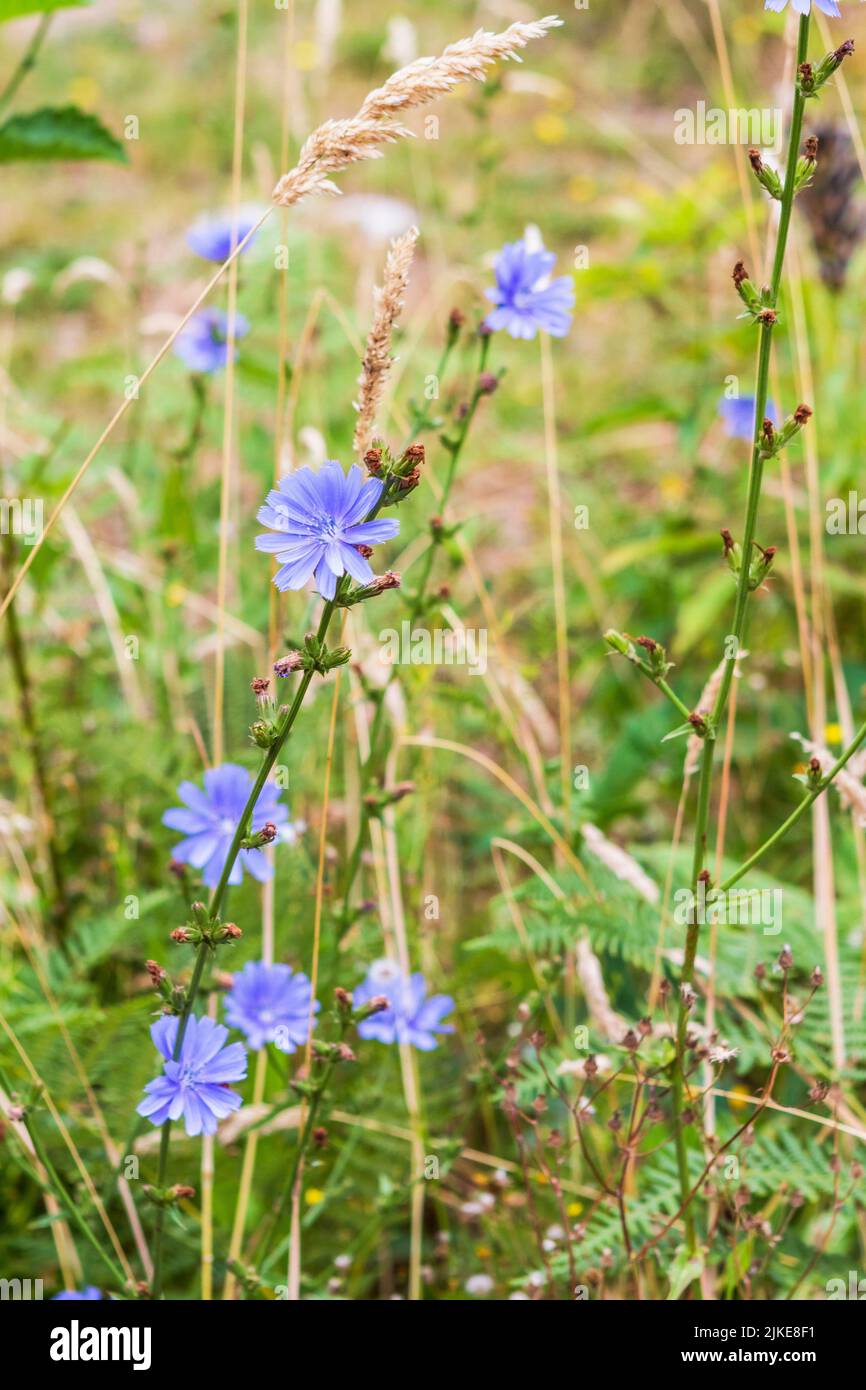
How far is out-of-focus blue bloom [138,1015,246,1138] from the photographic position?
48.2 inches

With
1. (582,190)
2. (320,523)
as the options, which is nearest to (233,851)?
(320,523)

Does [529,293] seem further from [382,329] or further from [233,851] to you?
[233,851]

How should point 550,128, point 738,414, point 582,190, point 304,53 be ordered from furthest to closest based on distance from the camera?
point 304,53 → point 550,128 → point 582,190 → point 738,414

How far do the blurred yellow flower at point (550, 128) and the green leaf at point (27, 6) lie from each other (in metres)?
3.51

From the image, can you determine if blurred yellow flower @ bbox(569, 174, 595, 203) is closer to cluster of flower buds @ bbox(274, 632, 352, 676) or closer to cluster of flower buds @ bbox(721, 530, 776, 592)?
cluster of flower buds @ bbox(721, 530, 776, 592)

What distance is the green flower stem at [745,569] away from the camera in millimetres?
1219

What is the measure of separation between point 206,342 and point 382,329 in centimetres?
138

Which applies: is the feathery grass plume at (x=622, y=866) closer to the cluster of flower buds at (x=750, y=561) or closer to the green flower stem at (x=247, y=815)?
the cluster of flower buds at (x=750, y=561)

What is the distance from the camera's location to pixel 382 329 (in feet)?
3.94

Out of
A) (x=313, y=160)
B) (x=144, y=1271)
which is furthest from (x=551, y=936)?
(x=313, y=160)

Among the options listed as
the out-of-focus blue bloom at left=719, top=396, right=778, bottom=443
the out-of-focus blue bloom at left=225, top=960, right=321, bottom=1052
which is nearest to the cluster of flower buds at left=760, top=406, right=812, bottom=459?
the out-of-focus blue bloom at left=225, top=960, right=321, bottom=1052

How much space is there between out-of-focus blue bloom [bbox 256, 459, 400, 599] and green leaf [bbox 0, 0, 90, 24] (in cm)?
101

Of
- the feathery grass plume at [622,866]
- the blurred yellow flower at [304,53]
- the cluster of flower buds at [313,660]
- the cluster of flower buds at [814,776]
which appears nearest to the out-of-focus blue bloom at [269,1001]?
the feathery grass plume at [622,866]
